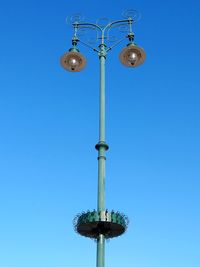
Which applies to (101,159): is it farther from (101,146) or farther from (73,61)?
(73,61)

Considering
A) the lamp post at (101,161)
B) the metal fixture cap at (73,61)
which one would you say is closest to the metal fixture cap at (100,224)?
the lamp post at (101,161)

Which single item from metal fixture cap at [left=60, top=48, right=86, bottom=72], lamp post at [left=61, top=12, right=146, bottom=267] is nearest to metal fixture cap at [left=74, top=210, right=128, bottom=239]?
lamp post at [left=61, top=12, right=146, bottom=267]

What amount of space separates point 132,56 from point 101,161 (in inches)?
139

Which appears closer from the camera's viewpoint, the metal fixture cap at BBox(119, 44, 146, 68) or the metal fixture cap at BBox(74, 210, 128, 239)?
the metal fixture cap at BBox(74, 210, 128, 239)

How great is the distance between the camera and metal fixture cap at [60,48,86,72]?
14.1 m

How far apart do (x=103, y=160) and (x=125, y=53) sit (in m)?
3.56

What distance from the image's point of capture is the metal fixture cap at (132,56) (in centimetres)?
1391

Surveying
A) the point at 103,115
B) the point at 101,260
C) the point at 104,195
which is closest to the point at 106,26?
the point at 103,115

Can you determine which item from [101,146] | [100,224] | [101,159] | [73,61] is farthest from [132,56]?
[100,224]

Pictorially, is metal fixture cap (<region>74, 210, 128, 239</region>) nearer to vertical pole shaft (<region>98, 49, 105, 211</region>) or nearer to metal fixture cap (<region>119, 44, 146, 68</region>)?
vertical pole shaft (<region>98, 49, 105, 211</region>)

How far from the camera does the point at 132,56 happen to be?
14.0m

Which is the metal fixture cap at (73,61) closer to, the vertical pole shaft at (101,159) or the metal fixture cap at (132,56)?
the vertical pole shaft at (101,159)

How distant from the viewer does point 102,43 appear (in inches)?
560

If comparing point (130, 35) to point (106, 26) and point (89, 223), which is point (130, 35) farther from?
point (89, 223)
